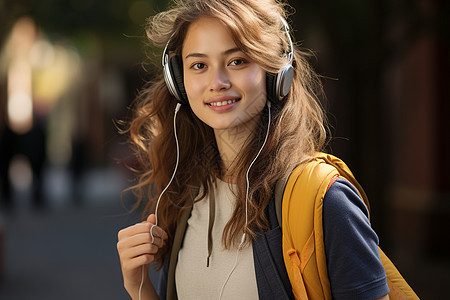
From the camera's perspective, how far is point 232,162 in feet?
7.33

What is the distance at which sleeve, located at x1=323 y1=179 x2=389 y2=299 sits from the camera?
5.80 ft

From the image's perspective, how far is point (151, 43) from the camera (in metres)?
2.48

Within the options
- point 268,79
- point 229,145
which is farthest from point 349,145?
point 268,79

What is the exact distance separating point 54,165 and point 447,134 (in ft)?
80.9

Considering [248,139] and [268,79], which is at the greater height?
[268,79]

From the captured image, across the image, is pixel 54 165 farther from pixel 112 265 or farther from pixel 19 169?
pixel 112 265

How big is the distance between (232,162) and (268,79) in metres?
0.34

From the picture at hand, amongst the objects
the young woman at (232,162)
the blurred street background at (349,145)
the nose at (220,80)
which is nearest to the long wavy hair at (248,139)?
the young woman at (232,162)

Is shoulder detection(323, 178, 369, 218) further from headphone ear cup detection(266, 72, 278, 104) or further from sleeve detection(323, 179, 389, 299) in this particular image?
headphone ear cup detection(266, 72, 278, 104)

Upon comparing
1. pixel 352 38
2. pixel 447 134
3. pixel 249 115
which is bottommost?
pixel 447 134

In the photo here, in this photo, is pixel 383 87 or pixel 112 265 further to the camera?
pixel 112 265

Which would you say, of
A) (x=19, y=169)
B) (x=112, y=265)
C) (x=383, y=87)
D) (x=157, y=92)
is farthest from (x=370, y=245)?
(x=19, y=169)

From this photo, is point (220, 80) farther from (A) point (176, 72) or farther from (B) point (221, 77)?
(A) point (176, 72)

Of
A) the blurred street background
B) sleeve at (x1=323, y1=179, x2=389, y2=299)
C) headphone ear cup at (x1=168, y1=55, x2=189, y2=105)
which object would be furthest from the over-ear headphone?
the blurred street background
